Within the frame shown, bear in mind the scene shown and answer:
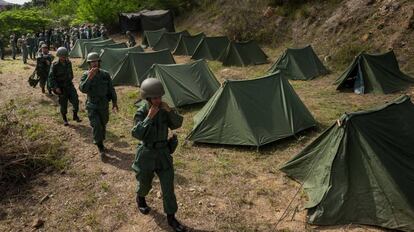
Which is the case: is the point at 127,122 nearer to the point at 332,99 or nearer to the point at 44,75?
the point at 44,75

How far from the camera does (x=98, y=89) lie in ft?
25.8

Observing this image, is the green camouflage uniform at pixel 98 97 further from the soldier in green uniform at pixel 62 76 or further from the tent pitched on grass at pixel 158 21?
the tent pitched on grass at pixel 158 21

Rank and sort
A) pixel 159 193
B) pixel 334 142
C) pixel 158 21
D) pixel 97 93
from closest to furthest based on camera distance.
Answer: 1. pixel 334 142
2. pixel 159 193
3. pixel 97 93
4. pixel 158 21

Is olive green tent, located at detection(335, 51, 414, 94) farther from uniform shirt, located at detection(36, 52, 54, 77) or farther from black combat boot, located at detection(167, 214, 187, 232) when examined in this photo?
uniform shirt, located at detection(36, 52, 54, 77)

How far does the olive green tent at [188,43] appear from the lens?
23078 millimetres

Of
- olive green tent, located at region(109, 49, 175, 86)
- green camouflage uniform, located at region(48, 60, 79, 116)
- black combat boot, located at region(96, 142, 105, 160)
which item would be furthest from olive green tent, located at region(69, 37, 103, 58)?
black combat boot, located at region(96, 142, 105, 160)

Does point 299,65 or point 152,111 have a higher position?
point 152,111

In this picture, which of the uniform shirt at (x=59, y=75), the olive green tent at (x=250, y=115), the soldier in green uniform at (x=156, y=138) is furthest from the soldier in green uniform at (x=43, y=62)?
the soldier in green uniform at (x=156, y=138)

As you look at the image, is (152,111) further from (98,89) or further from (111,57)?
(111,57)

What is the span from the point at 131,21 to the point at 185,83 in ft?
78.0

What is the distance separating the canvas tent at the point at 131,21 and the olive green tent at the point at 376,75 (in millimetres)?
23850

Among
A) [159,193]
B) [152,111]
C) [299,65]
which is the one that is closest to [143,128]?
[152,111]

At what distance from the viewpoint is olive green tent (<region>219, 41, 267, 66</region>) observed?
1909 cm

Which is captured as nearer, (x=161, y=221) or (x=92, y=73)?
(x=161, y=221)
